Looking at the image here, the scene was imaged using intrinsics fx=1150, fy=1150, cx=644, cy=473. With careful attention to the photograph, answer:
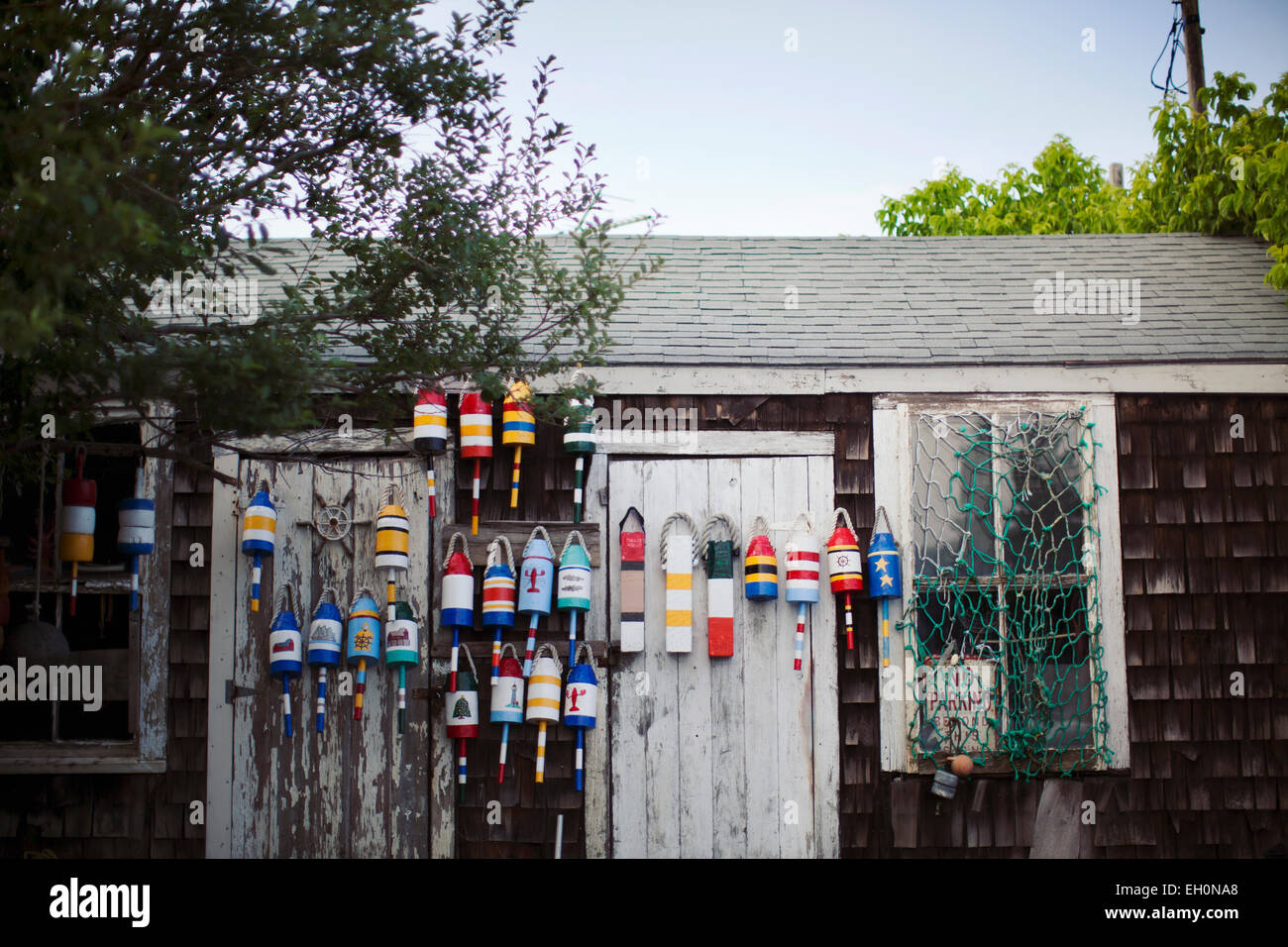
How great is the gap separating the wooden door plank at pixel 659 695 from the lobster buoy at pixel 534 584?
52cm

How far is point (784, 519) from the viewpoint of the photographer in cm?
587

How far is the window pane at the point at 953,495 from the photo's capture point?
19.1 ft

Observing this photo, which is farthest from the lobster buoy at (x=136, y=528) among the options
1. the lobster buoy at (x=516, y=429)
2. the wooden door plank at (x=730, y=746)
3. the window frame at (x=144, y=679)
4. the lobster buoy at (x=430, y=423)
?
the wooden door plank at (x=730, y=746)

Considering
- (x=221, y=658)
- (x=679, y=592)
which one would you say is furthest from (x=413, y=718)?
(x=679, y=592)

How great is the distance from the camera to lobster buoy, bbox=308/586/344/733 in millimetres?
5539

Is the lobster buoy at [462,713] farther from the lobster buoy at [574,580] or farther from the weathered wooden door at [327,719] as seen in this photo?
the lobster buoy at [574,580]

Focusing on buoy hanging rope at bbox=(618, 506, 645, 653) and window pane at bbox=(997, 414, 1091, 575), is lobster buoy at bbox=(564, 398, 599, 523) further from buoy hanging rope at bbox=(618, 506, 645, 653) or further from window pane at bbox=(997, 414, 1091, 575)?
window pane at bbox=(997, 414, 1091, 575)

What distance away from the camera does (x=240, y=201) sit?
4699mm

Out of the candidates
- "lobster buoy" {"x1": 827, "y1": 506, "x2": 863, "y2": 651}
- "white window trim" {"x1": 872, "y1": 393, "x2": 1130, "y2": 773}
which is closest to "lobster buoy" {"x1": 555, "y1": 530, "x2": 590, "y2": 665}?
"lobster buoy" {"x1": 827, "y1": 506, "x2": 863, "y2": 651}

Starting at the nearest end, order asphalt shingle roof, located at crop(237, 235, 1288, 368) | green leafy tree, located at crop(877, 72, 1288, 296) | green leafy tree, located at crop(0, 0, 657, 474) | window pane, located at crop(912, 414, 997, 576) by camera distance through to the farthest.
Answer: green leafy tree, located at crop(0, 0, 657, 474) → window pane, located at crop(912, 414, 997, 576) → asphalt shingle roof, located at crop(237, 235, 1288, 368) → green leafy tree, located at crop(877, 72, 1288, 296)

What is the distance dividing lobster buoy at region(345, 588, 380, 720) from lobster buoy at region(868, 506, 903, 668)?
2.45 metres

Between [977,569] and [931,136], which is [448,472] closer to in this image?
[977,569]

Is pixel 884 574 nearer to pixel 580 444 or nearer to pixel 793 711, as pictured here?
pixel 793 711
